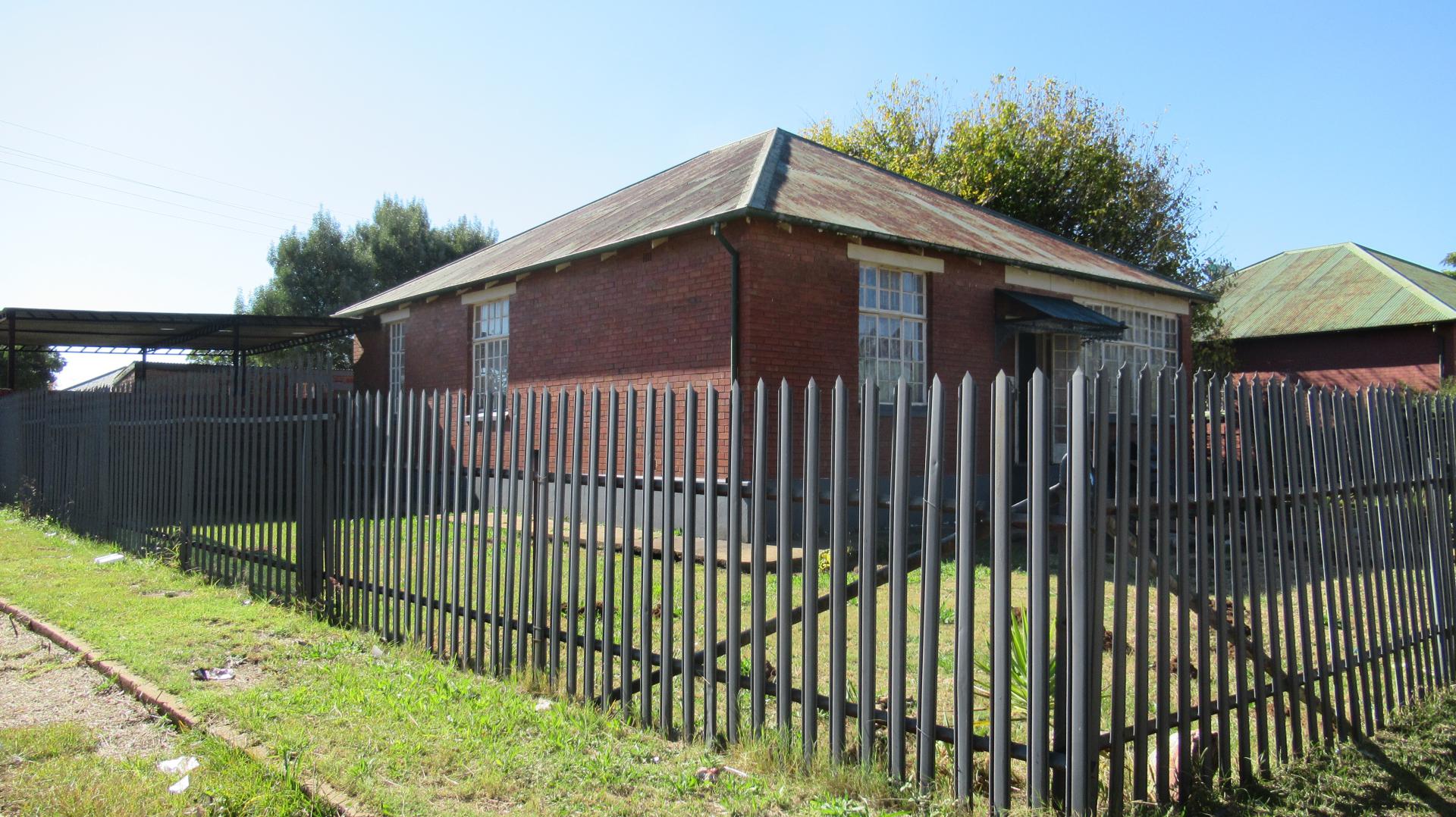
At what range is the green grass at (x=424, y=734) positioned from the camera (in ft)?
12.0

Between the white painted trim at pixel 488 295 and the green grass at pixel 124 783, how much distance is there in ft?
33.5

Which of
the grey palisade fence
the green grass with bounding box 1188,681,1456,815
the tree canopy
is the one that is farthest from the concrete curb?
the tree canopy

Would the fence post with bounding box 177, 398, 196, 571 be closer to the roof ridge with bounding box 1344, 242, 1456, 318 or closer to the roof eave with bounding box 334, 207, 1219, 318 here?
the roof eave with bounding box 334, 207, 1219, 318

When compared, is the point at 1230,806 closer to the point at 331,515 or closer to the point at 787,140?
the point at 331,515

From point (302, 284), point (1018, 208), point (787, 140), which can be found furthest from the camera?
point (302, 284)

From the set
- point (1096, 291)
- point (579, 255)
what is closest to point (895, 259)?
point (579, 255)

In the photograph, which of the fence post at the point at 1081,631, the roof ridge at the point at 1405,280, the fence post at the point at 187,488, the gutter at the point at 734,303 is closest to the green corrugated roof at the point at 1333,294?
the roof ridge at the point at 1405,280

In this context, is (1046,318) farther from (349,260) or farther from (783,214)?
(349,260)

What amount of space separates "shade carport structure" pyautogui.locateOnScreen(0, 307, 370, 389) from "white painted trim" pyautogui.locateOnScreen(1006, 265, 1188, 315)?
39.8ft

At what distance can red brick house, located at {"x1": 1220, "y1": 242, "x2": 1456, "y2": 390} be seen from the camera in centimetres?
2248

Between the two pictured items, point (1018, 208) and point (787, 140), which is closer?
point (787, 140)

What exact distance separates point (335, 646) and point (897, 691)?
3.84 meters

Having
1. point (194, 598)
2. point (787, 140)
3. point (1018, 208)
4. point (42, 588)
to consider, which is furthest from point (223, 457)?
point (1018, 208)

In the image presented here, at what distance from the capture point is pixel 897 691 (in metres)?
3.55
